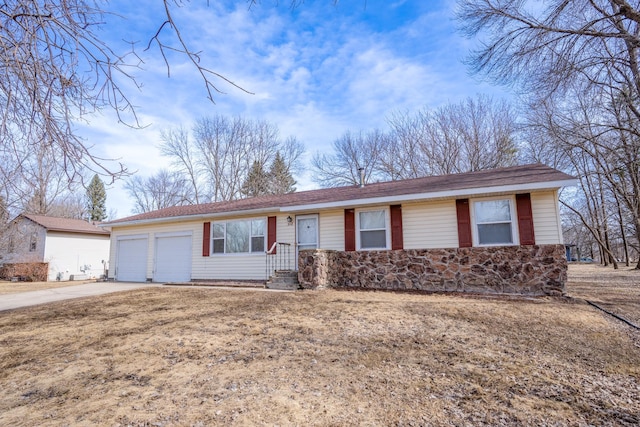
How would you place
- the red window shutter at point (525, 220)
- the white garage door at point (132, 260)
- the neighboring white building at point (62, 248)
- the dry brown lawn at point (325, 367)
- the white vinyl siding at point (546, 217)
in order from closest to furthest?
the dry brown lawn at point (325, 367)
the white vinyl siding at point (546, 217)
the red window shutter at point (525, 220)
the white garage door at point (132, 260)
the neighboring white building at point (62, 248)

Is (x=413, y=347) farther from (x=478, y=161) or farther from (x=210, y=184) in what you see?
(x=210, y=184)

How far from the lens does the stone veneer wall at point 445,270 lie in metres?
8.26

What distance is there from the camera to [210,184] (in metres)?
27.3

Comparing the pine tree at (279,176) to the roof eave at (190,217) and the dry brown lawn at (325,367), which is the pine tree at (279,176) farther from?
the dry brown lawn at (325,367)

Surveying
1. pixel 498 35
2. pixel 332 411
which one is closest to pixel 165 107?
pixel 332 411

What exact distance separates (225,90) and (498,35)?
9.16 metres

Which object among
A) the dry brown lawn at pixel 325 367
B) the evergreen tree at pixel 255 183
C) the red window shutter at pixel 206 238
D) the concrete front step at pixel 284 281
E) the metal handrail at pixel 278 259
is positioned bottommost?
the dry brown lawn at pixel 325 367

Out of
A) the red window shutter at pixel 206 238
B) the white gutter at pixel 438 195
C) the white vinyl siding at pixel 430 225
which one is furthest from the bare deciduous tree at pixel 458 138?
the red window shutter at pixel 206 238

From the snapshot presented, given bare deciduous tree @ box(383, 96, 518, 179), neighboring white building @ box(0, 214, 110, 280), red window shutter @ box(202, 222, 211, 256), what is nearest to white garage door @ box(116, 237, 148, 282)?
red window shutter @ box(202, 222, 211, 256)

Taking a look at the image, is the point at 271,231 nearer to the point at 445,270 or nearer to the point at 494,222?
the point at 445,270

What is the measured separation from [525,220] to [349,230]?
196 inches

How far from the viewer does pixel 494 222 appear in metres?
9.41

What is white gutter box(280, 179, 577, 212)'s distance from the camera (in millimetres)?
8469

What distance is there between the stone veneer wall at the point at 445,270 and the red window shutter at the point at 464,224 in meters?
0.65
